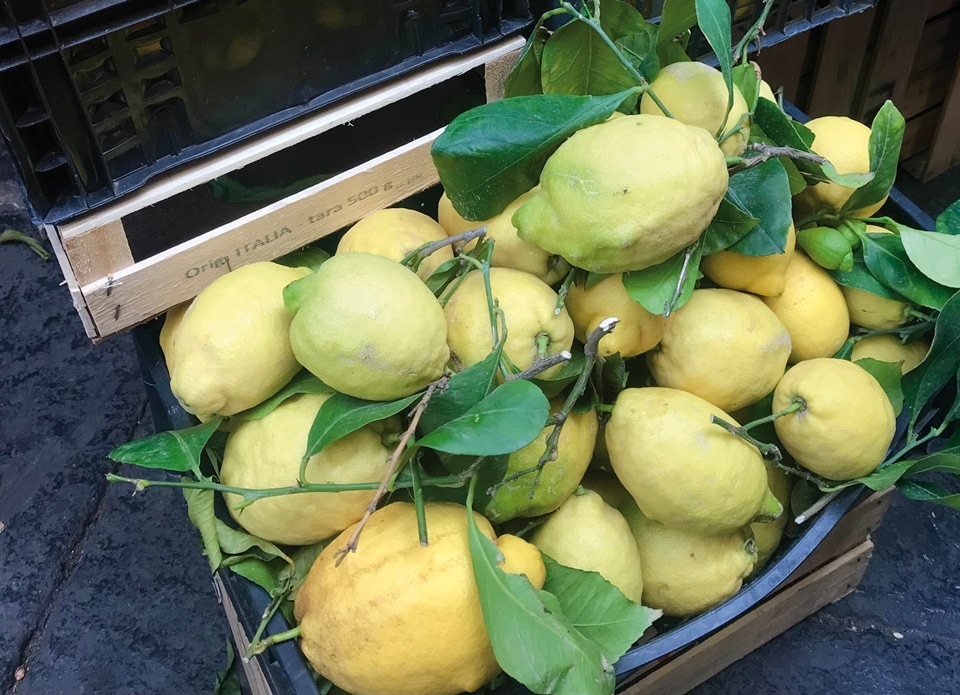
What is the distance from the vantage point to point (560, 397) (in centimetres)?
81

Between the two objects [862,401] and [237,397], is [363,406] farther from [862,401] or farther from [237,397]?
[862,401]

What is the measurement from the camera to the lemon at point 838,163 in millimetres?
943

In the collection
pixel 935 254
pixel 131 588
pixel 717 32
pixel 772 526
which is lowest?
pixel 131 588

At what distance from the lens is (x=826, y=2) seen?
4.03ft

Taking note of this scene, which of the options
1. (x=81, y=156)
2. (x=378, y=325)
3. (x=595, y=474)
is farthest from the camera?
(x=595, y=474)

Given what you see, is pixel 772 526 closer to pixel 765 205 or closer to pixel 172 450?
pixel 765 205

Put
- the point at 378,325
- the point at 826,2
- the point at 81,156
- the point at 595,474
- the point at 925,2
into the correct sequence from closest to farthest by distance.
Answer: the point at 378,325
the point at 81,156
the point at 595,474
the point at 826,2
the point at 925,2

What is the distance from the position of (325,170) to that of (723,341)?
474 mm

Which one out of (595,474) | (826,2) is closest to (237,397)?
(595,474)

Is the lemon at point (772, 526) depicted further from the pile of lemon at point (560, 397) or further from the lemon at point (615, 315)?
the lemon at point (615, 315)

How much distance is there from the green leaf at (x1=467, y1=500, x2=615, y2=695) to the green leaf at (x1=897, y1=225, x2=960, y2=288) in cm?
55

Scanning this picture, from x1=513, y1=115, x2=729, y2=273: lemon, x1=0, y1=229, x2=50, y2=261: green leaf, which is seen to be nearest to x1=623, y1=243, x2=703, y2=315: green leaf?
x1=513, y1=115, x2=729, y2=273: lemon

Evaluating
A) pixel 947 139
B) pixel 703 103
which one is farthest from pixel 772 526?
pixel 947 139

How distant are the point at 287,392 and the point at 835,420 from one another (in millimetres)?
506
